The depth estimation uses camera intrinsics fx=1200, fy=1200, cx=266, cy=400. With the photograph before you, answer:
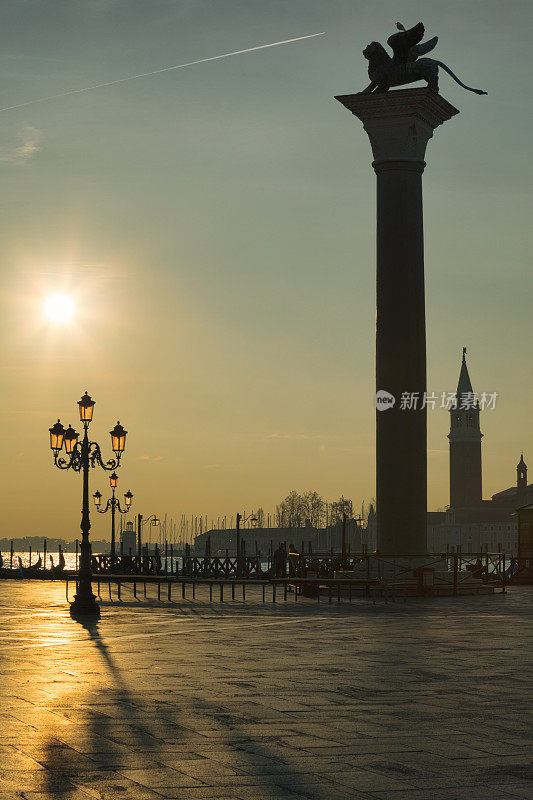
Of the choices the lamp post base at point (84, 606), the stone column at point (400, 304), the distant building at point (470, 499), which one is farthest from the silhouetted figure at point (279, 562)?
the distant building at point (470, 499)

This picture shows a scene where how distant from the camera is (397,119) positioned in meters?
29.4

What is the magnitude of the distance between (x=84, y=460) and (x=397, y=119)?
39.8 ft

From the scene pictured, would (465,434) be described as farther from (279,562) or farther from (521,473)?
(279,562)

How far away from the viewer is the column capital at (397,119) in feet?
95.9

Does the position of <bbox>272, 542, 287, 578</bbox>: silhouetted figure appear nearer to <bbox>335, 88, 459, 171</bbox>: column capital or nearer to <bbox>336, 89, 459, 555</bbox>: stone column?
<bbox>336, 89, 459, 555</bbox>: stone column

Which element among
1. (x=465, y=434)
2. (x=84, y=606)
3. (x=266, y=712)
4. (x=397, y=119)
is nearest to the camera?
(x=266, y=712)

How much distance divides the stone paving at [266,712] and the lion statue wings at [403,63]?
16.1m

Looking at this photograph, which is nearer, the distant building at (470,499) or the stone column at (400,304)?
the stone column at (400,304)

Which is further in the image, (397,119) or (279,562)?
(279,562)

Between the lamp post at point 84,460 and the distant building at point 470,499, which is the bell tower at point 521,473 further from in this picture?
the lamp post at point 84,460

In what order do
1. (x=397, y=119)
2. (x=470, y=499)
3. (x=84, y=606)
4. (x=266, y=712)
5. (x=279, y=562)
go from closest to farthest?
1. (x=266, y=712)
2. (x=84, y=606)
3. (x=397, y=119)
4. (x=279, y=562)
5. (x=470, y=499)

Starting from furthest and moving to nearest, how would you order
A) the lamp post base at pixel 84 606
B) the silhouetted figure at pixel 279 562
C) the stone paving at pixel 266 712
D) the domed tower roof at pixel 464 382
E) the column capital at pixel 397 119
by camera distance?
the domed tower roof at pixel 464 382 → the silhouetted figure at pixel 279 562 → the column capital at pixel 397 119 → the lamp post base at pixel 84 606 → the stone paving at pixel 266 712

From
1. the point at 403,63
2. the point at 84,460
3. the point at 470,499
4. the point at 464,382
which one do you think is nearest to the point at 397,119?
the point at 403,63

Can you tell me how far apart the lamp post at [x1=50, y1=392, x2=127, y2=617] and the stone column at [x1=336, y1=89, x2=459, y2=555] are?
23.1ft
